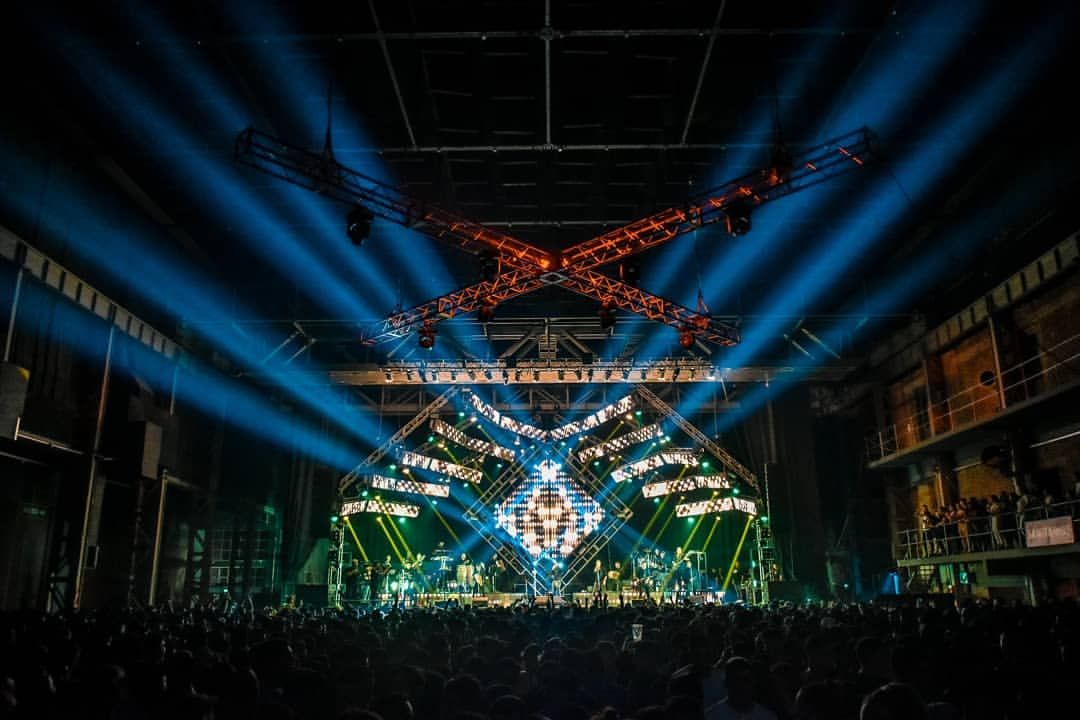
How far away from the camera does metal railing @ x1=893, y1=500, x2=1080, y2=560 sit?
16.1 m

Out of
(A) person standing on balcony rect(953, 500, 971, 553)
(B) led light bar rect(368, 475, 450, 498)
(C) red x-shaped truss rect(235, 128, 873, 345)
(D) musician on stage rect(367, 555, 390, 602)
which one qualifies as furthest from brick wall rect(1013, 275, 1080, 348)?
(D) musician on stage rect(367, 555, 390, 602)

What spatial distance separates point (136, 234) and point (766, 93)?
15.0 meters

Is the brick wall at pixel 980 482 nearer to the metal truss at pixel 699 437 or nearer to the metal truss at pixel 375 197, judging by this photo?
the metal truss at pixel 699 437

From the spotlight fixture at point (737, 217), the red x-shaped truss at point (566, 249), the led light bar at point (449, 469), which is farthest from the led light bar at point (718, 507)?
the spotlight fixture at point (737, 217)

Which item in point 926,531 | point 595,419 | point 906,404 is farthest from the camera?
point 595,419

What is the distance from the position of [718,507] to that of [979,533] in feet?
29.9

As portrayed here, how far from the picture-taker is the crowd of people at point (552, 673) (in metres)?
4.48

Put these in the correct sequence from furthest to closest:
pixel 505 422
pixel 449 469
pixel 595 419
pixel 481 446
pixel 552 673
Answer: pixel 481 446 → pixel 449 469 → pixel 505 422 → pixel 595 419 → pixel 552 673

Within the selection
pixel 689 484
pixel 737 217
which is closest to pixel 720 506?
pixel 689 484

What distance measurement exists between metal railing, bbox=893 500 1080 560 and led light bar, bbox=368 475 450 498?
1624 centimetres

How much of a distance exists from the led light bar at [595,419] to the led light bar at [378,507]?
6.26 metres

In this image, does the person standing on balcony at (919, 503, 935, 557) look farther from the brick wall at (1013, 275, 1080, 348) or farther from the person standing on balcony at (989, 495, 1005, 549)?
the brick wall at (1013, 275, 1080, 348)

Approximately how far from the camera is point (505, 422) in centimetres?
2811

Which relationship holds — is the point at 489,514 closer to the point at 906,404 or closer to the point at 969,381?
the point at 906,404
